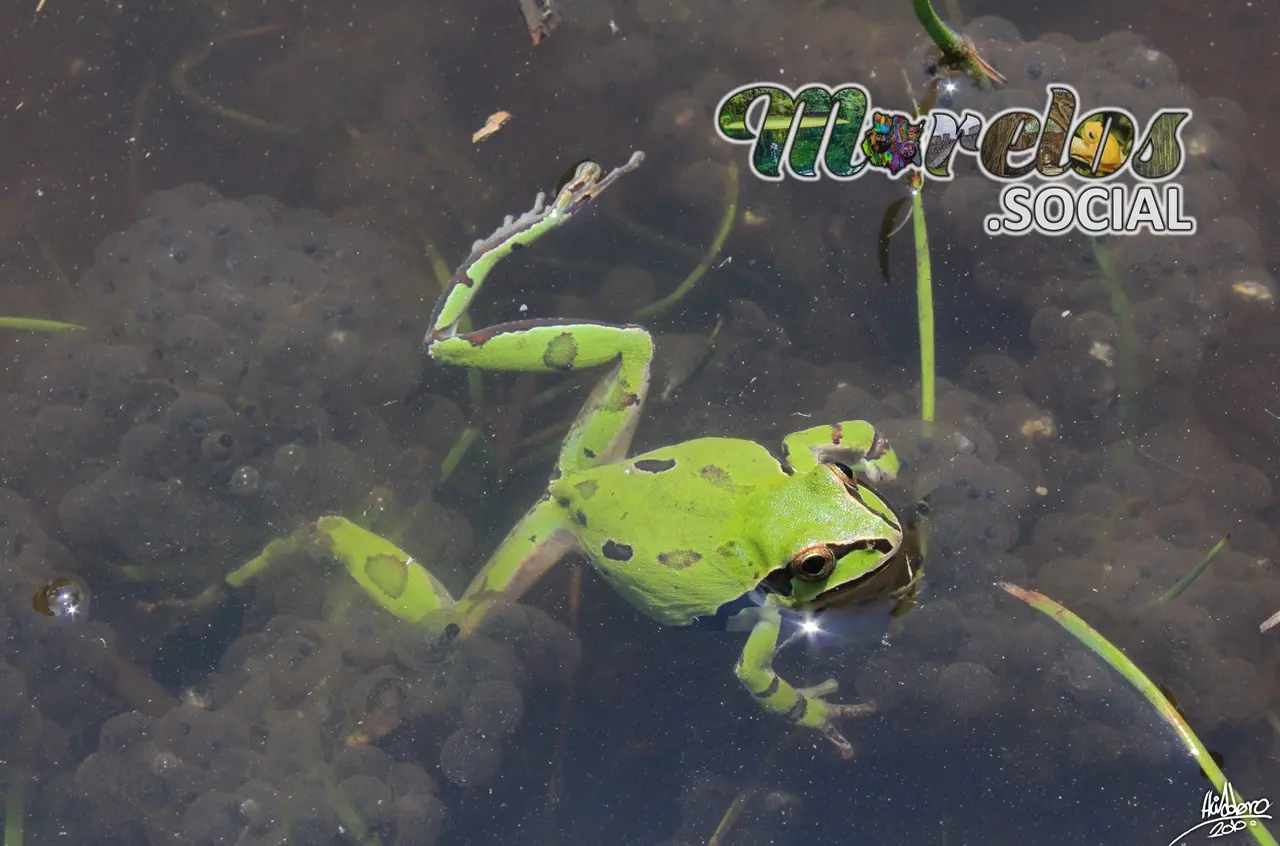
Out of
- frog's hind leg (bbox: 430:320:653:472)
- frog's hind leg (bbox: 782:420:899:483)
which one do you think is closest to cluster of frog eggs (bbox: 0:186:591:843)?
frog's hind leg (bbox: 430:320:653:472)

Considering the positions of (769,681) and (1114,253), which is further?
(1114,253)

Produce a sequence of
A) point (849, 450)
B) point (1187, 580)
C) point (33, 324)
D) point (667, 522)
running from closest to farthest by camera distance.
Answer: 1. point (1187, 580)
2. point (667, 522)
3. point (849, 450)
4. point (33, 324)

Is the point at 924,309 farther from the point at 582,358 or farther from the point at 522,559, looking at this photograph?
the point at 522,559

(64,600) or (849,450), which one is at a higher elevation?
(849,450)

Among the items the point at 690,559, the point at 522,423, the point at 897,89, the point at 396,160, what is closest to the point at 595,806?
the point at 690,559

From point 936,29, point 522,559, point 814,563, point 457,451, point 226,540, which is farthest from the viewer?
point 457,451

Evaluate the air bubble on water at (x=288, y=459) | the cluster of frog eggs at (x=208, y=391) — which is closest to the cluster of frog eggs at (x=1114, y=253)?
the cluster of frog eggs at (x=208, y=391)

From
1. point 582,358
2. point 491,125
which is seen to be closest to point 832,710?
point 582,358
